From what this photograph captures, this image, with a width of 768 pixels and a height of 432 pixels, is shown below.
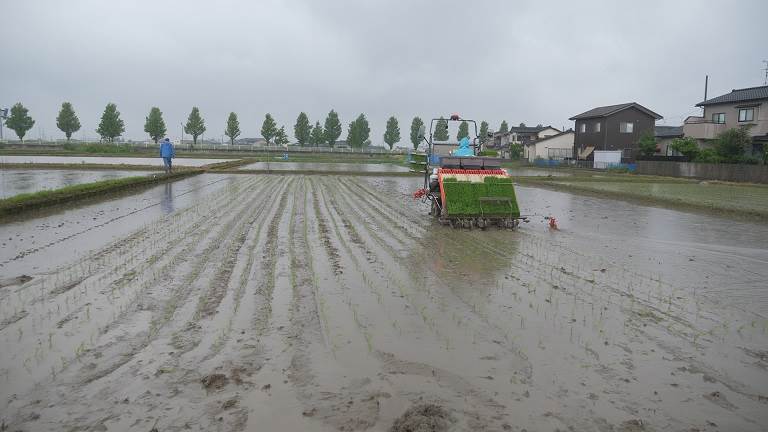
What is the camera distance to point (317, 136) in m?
80.9

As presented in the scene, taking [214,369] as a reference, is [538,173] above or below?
above

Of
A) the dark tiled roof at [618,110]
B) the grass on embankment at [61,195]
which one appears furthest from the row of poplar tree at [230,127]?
the grass on embankment at [61,195]

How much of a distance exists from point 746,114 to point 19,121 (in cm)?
7624

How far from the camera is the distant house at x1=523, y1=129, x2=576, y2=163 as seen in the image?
53.4 meters

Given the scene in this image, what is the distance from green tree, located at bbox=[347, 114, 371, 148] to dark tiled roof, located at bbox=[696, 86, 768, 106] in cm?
5045

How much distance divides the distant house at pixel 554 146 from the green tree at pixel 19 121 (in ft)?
206

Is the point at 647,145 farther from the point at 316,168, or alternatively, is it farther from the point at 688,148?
the point at 316,168

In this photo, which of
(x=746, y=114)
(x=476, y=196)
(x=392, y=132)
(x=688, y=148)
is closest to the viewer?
(x=476, y=196)

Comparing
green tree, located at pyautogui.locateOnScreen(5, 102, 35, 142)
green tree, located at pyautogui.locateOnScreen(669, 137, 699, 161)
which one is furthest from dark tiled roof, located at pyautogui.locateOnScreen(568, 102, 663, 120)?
green tree, located at pyautogui.locateOnScreen(5, 102, 35, 142)

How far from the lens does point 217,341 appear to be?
12.7 ft

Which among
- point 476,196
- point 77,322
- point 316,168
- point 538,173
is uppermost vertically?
point 316,168

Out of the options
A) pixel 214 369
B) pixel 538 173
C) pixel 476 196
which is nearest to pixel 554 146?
pixel 538 173

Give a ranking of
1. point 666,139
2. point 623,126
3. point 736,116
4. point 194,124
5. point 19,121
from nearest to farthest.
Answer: point 736,116, point 666,139, point 623,126, point 19,121, point 194,124

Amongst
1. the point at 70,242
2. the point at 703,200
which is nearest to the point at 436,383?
the point at 70,242
